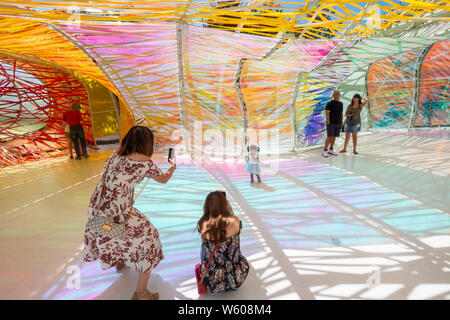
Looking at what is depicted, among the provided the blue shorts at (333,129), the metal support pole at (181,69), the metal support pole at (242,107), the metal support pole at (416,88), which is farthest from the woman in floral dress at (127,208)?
the metal support pole at (416,88)

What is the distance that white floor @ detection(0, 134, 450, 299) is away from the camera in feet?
8.50

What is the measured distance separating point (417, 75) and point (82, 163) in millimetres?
11089

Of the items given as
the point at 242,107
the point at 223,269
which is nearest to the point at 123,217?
the point at 223,269

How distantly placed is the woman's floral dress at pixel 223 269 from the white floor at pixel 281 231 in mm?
102

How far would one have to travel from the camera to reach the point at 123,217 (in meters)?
2.29

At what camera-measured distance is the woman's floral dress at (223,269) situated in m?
2.45

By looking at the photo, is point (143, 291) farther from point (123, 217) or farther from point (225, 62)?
point (225, 62)

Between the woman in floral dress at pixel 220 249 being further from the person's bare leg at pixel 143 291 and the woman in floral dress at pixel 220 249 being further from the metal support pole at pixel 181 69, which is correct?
the metal support pole at pixel 181 69

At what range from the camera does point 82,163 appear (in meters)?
8.07

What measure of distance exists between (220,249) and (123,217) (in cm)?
81

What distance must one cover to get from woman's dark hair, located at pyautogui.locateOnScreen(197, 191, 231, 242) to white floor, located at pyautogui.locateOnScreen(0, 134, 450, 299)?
54 cm
